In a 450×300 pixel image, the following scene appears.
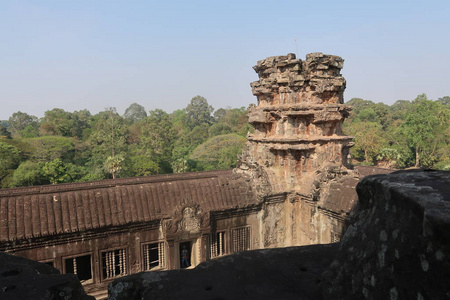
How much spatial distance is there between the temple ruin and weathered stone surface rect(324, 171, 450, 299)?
5632 mm

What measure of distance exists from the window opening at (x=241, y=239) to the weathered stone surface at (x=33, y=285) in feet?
20.3

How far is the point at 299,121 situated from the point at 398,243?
7.69 m

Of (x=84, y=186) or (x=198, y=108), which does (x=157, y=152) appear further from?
(x=198, y=108)

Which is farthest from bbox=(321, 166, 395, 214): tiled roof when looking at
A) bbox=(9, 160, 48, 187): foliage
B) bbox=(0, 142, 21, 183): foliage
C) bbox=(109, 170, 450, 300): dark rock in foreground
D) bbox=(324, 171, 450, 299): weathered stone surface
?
bbox=(0, 142, 21, 183): foliage

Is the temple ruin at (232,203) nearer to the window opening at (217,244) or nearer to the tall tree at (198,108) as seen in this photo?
the window opening at (217,244)

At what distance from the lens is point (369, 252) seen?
6.11ft

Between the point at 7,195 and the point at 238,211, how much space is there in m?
5.50

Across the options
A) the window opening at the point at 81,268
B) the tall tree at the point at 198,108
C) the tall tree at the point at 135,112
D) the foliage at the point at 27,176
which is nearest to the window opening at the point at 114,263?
the window opening at the point at 81,268

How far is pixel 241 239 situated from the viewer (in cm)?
884

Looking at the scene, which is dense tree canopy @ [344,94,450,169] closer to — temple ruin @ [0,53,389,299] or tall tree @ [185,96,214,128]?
temple ruin @ [0,53,389,299]

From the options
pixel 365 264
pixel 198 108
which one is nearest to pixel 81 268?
pixel 365 264

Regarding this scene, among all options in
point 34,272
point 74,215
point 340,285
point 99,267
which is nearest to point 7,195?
point 74,215

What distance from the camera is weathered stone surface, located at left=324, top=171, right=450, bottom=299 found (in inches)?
56.6

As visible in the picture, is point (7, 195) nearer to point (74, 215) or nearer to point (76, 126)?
point (74, 215)
